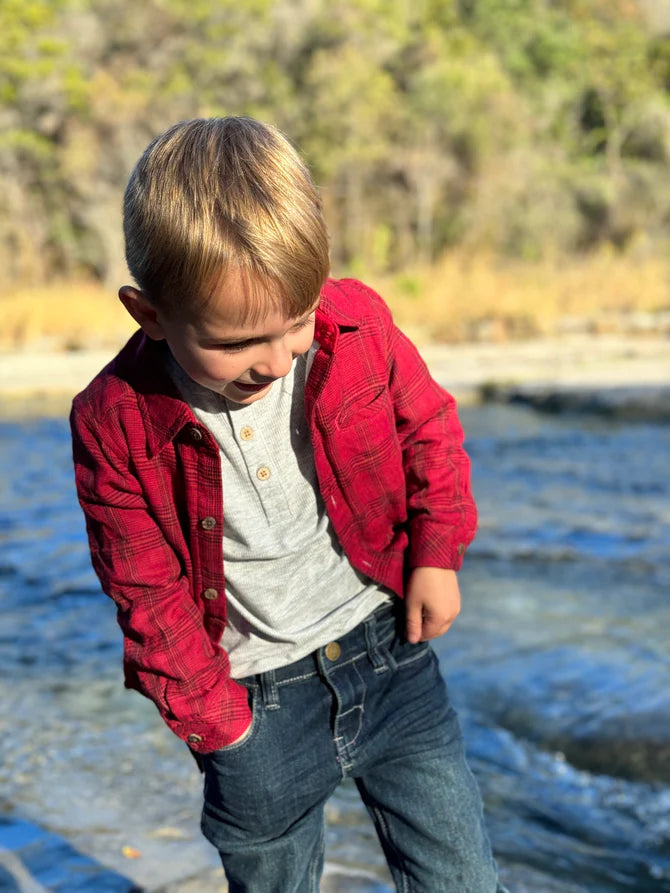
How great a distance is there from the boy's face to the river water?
4.08ft

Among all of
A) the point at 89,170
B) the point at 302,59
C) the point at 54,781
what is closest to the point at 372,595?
the point at 54,781

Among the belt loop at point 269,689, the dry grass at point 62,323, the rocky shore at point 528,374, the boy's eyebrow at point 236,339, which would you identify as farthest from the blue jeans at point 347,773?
the dry grass at point 62,323

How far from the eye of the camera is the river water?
8.13 feet

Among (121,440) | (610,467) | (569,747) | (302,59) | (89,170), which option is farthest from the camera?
(302,59)

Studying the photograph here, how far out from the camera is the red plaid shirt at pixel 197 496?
153cm

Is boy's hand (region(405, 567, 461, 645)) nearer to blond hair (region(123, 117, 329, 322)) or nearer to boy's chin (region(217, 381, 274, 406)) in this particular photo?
boy's chin (region(217, 381, 274, 406))

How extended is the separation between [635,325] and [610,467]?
576 cm

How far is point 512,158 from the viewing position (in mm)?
20203

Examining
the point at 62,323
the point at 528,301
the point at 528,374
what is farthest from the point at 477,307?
the point at 62,323

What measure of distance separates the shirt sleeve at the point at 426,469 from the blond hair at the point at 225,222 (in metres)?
0.34

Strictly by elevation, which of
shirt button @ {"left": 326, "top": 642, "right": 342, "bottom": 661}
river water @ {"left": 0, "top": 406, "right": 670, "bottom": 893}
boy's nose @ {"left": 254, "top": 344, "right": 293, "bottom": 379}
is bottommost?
river water @ {"left": 0, "top": 406, "right": 670, "bottom": 893}

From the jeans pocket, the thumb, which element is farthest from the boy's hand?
the jeans pocket

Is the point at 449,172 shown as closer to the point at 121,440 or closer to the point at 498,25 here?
the point at 498,25

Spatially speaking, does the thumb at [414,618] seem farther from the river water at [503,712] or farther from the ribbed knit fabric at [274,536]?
the river water at [503,712]
